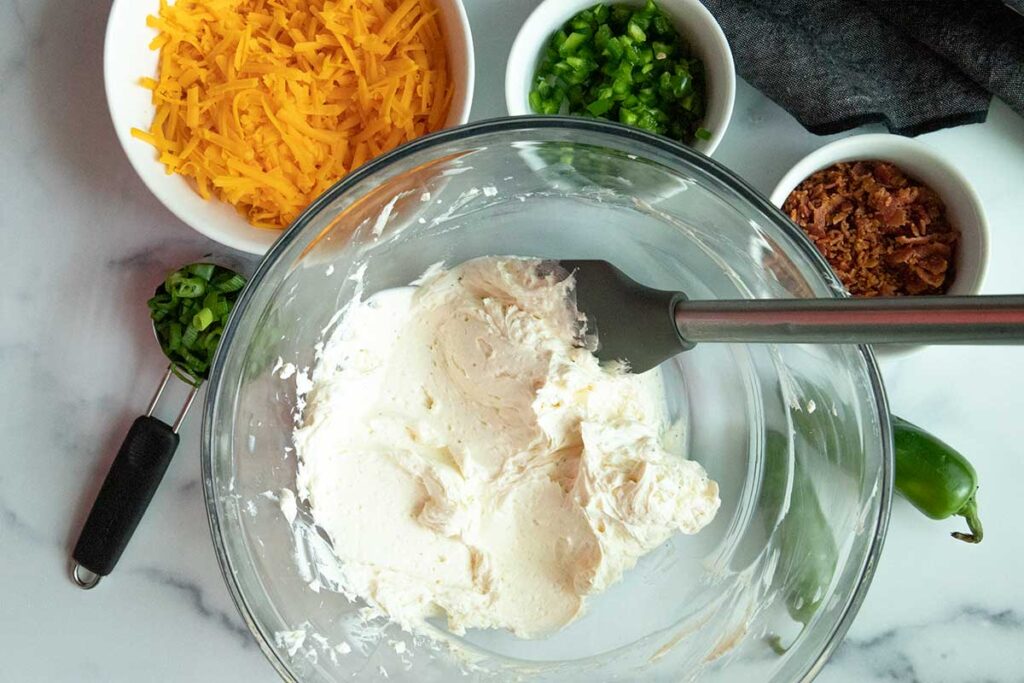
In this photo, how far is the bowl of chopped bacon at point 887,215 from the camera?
1.41 metres

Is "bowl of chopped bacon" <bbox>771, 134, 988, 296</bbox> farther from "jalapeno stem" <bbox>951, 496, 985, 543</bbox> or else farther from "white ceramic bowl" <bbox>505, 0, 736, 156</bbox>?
"jalapeno stem" <bbox>951, 496, 985, 543</bbox>

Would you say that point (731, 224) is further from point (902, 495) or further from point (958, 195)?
point (902, 495)

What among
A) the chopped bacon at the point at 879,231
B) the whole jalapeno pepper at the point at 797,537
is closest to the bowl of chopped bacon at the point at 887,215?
the chopped bacon at the point at 879,231

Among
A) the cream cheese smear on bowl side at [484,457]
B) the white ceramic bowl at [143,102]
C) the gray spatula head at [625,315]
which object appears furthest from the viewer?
the white ceramic bowl at [143,102]

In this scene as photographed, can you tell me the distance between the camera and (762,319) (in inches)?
36.4

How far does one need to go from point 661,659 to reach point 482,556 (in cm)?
30

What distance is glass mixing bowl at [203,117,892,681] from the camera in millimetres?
1149

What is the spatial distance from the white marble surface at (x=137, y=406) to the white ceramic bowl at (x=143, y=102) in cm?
14

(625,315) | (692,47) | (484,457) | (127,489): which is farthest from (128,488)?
(692,47)

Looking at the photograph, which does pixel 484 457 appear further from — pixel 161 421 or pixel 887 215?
pixel 887 215

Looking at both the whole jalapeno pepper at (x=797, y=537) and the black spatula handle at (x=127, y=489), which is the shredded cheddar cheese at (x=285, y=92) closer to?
the black spatula handle at (x=127, y=489)

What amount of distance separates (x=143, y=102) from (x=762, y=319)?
3.35 feet

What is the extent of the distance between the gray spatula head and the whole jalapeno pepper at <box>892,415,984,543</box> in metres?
0.48

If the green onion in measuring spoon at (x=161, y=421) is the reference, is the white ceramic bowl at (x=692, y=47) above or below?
above
